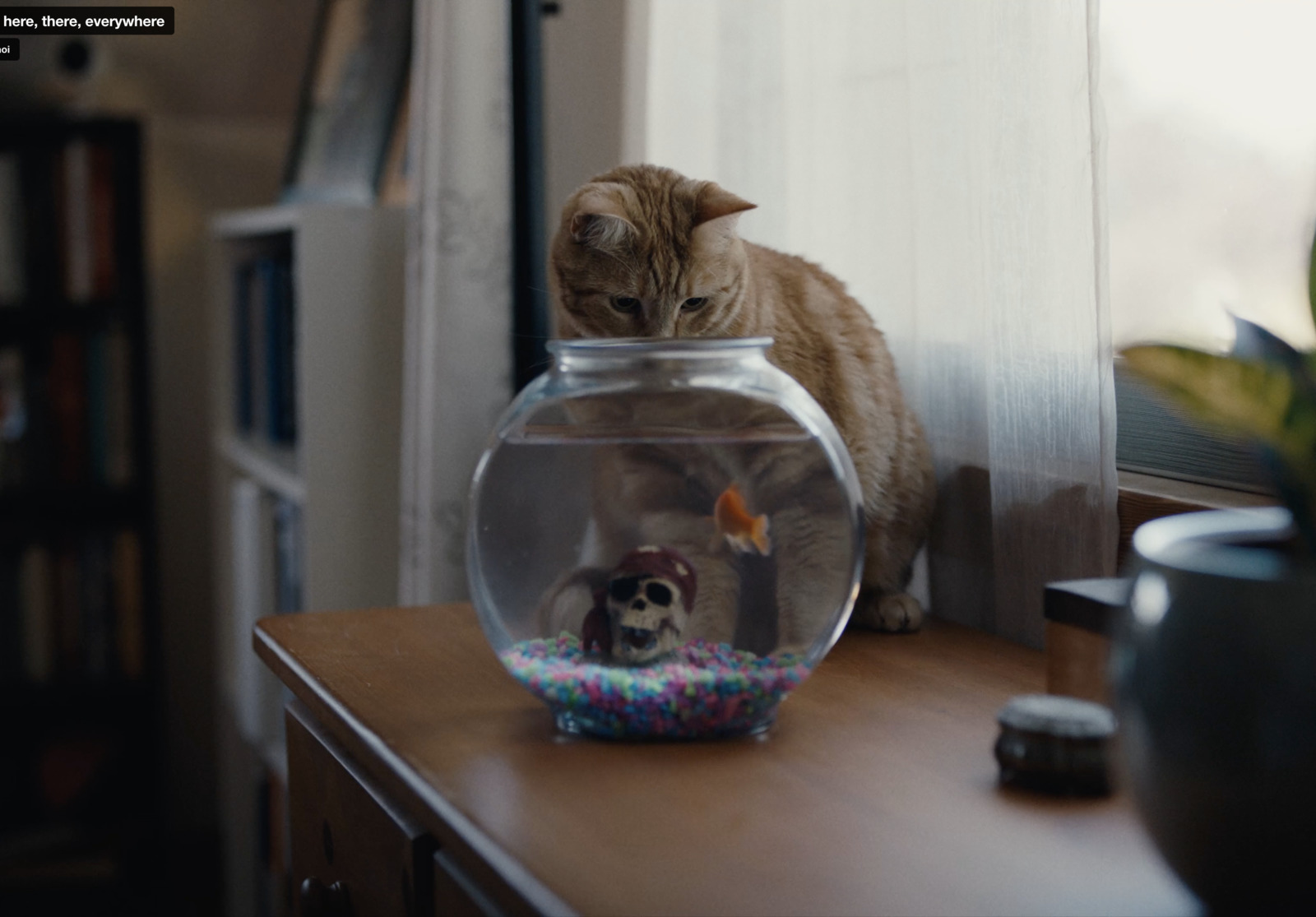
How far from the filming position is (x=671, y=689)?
2.19ft

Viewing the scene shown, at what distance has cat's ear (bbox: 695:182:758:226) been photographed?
0.94 m

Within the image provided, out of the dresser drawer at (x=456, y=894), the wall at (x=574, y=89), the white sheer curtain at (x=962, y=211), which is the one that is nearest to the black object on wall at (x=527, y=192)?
the wall at (x=574, y=89)

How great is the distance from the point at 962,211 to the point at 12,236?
1.93 m


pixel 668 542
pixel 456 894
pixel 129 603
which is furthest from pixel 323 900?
pixel 129 603

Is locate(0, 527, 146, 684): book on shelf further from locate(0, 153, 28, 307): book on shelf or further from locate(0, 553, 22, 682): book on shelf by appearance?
locate(0, 153, 28, 307): book on shelf

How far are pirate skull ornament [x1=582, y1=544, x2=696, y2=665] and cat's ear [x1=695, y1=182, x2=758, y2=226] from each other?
0.36m

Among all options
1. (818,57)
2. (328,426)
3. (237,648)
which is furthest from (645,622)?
(237,648)

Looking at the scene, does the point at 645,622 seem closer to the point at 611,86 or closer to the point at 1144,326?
the point at 1144,326

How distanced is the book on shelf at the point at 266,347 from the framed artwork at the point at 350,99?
0.17 m

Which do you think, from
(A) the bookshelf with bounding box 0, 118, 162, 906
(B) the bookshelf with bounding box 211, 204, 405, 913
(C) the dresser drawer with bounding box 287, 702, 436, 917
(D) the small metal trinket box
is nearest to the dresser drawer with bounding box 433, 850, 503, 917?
(C) the dresser drawer with bounding box 287, 702, 436, 917

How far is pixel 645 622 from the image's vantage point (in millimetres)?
677

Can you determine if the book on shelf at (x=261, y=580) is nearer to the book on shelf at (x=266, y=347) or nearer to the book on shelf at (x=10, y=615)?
the book on shelf at (x=266, y=347)

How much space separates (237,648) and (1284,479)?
6.35ft

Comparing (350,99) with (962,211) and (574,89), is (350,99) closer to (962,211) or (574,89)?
(574,89)
